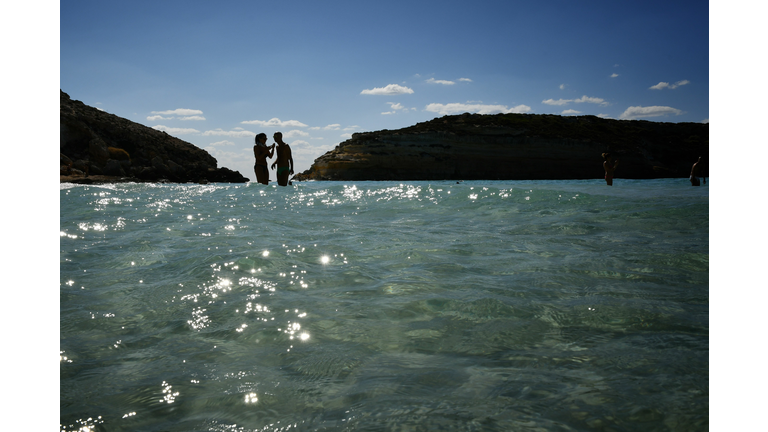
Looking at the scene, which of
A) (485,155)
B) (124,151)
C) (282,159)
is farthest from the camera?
(485,155)

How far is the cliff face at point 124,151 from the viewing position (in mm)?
31594

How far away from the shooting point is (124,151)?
35000 mm

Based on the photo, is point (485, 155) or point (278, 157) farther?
point (485, 155)

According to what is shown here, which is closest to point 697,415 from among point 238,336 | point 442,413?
point 442,413

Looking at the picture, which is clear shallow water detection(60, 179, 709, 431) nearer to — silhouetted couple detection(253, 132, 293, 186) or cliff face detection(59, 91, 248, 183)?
silhouetted couple detection(253, 132, 293, 186)

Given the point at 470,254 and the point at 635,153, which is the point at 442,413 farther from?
the point at 635,153

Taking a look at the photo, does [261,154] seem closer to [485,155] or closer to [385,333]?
[385,333]

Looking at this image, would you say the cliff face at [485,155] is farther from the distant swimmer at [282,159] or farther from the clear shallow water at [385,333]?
the clear shallow water at [385,333]

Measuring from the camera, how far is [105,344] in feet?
5.82

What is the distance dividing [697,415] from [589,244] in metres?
2.94

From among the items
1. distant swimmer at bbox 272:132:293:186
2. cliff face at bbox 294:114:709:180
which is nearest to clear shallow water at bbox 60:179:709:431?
distant swimmer at bbox 272:132:293:186

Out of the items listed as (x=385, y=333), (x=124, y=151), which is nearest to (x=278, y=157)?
(x=385, y=333)

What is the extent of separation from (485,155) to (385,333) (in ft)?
172

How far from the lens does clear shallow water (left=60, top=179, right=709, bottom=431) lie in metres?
1.27
